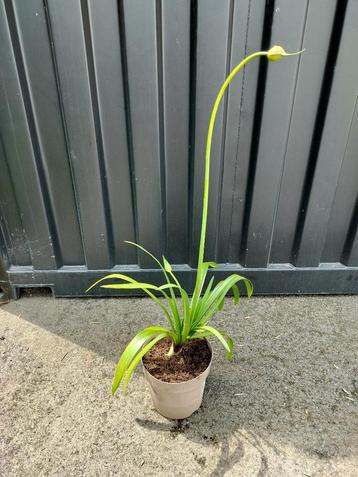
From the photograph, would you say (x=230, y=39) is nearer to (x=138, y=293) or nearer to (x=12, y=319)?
(x=138, y=293)

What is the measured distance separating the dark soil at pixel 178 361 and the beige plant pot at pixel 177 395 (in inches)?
0.9

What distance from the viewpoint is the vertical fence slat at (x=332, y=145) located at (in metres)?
1.38

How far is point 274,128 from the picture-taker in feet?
5.01

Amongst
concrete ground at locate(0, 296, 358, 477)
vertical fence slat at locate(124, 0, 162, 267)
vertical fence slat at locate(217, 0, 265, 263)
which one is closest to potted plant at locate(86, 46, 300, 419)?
concrete ground at locate(0, 296, 358, 477)

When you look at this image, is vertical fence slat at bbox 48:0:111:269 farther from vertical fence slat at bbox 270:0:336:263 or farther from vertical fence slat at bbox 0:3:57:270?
vertical fence slat at bbox 270:0:336:263

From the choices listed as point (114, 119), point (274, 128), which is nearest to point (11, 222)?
point (114, 119)

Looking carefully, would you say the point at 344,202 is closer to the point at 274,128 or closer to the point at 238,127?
the point at 274,128

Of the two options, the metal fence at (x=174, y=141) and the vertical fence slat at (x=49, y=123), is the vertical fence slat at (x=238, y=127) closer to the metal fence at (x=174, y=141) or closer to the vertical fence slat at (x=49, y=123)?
the metal fence at (x=174, y=141)

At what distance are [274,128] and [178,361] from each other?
40.9 inches

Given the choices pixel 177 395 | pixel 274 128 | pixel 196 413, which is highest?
pixel 274 128

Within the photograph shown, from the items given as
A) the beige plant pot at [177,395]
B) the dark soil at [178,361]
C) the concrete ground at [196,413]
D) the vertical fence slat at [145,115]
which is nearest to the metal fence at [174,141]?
the vertical fence slat at [145,115]

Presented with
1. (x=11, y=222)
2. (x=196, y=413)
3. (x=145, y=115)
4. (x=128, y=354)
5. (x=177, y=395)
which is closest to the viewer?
(x=128, y=354)

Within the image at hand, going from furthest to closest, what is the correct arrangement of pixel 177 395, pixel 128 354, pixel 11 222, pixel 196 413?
1. pixel 11 222
2. pixel 196 413
3. pixel 177 395
4. pixel 128 354

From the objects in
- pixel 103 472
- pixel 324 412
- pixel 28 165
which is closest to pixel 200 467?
pixel 103 472
